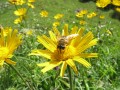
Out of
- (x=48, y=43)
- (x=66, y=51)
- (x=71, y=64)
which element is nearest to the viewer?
(x=71, y=64)

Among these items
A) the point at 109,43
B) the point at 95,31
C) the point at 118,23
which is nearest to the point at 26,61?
the point at 109,43

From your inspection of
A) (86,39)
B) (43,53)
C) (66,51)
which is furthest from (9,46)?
(86,39)

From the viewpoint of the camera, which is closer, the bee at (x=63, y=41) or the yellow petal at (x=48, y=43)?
the bee at (x=63, y=41)

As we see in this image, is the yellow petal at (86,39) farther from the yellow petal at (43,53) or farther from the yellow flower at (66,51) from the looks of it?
the yellow petal at (43,53)

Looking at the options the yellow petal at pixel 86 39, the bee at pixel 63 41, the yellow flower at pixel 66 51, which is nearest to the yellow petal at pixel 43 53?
the yellow flower at pixel 66 51

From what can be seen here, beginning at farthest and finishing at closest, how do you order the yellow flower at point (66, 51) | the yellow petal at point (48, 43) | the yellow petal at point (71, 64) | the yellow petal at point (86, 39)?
the yellow petal at point (48, 43) < the yellow petal at point (86, 39) < the yellow flower at point (66, 51) < the yellow petal at point (71, 64)

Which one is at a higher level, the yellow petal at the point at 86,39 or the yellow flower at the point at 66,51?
the yellow petal at the point at 86,39

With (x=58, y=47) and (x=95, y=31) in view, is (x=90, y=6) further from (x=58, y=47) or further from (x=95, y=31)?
(x=58, y=47)

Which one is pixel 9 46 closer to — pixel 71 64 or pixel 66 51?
pixel 66 51

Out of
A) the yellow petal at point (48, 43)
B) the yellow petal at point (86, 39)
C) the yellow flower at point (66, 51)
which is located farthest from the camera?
the yellow petal at point (48, 43)

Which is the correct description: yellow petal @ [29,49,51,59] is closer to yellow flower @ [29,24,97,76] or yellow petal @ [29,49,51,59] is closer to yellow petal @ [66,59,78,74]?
yellow flower @ [29,24,97,76]

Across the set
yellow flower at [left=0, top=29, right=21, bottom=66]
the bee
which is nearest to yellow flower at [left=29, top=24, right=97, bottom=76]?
the bee
